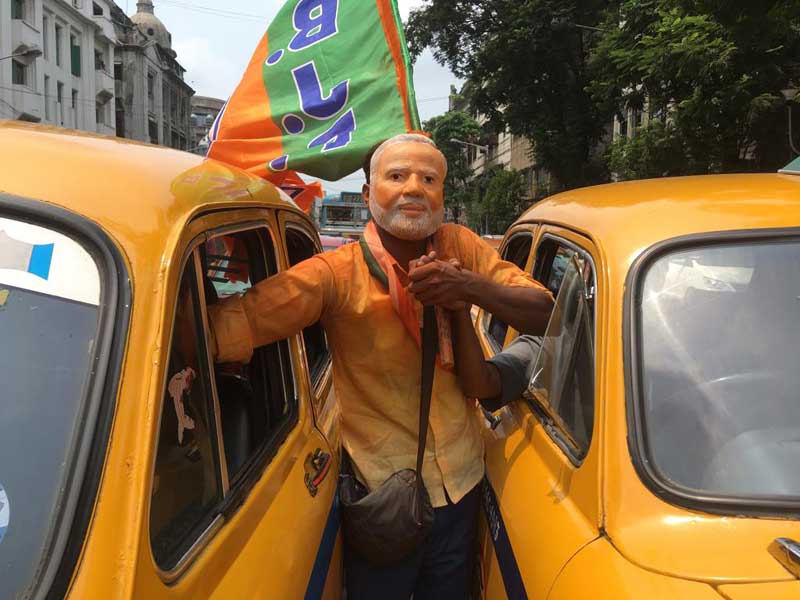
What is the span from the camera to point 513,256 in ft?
11.5

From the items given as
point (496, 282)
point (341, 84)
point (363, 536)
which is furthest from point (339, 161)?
point (363, 536)

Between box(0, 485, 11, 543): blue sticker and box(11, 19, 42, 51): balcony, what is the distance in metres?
35.8

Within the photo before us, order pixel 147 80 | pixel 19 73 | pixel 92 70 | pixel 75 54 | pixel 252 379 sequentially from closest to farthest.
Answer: pixel 252 379 → pixel 19 73 → pixel 75 54 → pixel 92 70 → pixel 147 80

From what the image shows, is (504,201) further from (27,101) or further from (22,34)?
(22,34)

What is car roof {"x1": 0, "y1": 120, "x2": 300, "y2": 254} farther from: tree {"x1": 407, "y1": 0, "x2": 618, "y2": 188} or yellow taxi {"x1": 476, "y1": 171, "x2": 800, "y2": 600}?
tree {"x1": 407, "y1": 0, "x2": 618, "y2": 188}

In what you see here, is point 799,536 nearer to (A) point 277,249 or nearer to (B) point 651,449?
(B) point 651,449

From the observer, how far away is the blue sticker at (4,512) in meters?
1.03

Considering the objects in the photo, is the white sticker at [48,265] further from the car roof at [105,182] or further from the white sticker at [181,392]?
the white sticker at [181,392]

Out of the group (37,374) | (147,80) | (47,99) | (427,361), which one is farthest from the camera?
(147,80)

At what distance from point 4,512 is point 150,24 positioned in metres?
62.8

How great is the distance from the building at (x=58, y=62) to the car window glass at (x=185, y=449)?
1209 inches

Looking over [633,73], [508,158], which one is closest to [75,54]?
[508,158]

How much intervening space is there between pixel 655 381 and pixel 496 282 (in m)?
0.57

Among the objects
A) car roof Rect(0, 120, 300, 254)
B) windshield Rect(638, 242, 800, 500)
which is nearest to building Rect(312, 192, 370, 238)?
windshield Rect(638, 242, 800, 500)
